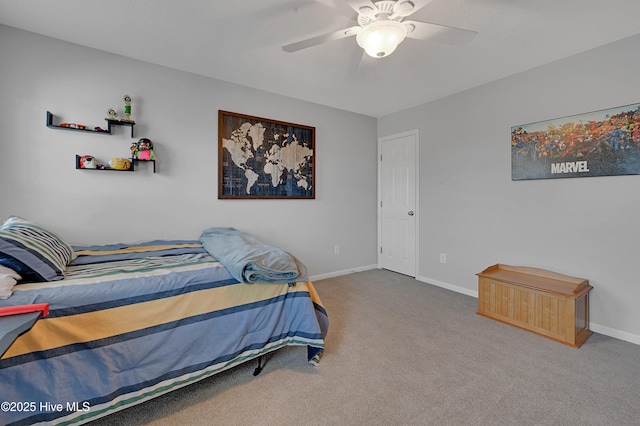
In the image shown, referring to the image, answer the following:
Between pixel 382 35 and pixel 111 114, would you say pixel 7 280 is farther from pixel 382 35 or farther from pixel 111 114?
pixel 382 35

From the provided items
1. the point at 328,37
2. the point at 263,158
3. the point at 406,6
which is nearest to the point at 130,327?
the point at 328,37

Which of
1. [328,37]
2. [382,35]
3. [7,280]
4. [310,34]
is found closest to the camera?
[7,280]

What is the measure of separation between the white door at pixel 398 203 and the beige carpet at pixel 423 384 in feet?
5.14

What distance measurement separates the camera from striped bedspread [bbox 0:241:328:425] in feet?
3.73

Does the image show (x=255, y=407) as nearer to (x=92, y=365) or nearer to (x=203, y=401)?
(x=203, y=401)

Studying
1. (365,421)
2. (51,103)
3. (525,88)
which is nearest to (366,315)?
(365,421)

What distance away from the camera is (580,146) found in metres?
2.38

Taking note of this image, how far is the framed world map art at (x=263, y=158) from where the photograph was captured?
2996 millimetres

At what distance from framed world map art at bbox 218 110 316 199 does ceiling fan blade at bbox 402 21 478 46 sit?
6.45ft

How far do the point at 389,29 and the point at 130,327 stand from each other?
209 centimetres

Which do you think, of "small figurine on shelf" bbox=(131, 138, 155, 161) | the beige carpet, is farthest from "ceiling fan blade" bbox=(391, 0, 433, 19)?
"small figurine on shelf" bbox=(131, 138, 155, 161)

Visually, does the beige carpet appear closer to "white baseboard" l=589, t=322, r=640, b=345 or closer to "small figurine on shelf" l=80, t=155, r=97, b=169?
"white baseboard" l=589, t=322, r=640, b=345

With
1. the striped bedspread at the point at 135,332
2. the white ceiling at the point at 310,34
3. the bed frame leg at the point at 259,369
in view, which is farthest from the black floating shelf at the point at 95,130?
the bed frame leg at the point at 259,369

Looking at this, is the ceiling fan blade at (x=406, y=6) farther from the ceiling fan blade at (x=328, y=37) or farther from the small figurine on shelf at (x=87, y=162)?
the small figurine on shelf at (x=87, y=162)
